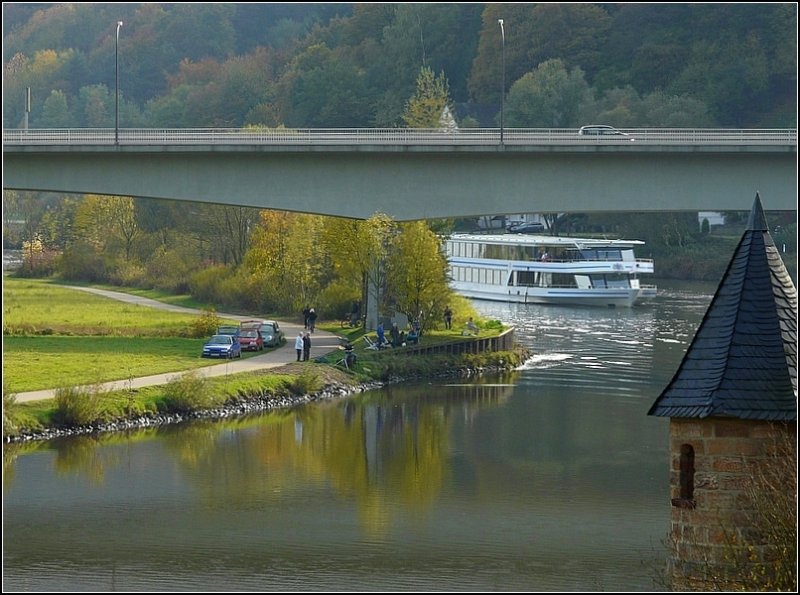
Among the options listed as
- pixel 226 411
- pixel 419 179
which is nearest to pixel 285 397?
pixel 226 411

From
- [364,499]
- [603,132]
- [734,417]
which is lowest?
[364,499]

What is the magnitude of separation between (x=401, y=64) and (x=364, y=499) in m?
82.4

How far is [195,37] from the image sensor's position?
142 meters

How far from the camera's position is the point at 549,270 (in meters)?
74.6

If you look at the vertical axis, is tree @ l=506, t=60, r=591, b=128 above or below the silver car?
above

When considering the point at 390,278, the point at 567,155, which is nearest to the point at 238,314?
the point at 390,278

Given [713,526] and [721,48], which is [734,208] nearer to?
[713,526]

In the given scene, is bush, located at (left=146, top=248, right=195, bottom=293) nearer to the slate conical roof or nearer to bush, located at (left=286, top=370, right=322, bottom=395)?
bush, located at (left=286, top=370, right=322, bottom=395)

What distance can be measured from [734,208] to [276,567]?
24.3 m

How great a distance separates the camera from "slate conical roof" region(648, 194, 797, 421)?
15.5 m

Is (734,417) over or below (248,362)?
over

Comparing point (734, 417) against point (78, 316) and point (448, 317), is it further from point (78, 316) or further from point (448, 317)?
point (78, 316)

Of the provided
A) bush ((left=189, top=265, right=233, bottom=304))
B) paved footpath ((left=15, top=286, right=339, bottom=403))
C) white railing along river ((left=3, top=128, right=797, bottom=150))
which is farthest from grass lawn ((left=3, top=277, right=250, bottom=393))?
white railing along river ((left=3, top=128, right=797, bottom=150))

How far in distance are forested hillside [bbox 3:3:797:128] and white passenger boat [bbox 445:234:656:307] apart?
14390 mm
